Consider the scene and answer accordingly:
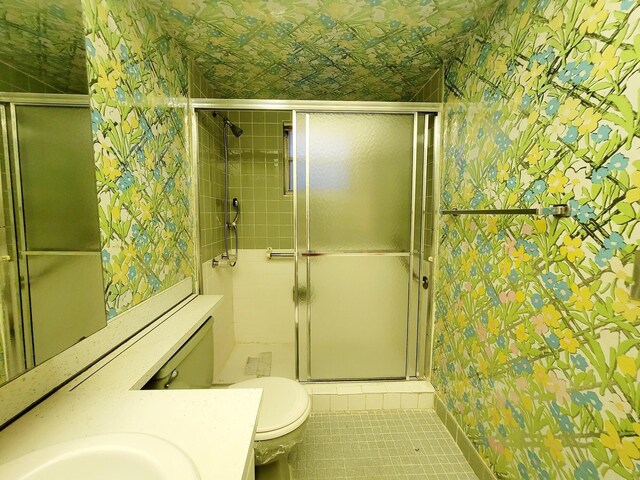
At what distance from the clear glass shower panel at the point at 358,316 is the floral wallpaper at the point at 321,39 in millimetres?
1217

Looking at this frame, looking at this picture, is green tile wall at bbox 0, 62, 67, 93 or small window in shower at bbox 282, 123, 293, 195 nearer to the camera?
green tile wall at bbox 0, 62, 67, 93

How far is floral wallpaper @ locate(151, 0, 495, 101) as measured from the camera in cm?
128

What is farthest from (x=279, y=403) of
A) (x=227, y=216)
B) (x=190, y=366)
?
(x=227, y=216)

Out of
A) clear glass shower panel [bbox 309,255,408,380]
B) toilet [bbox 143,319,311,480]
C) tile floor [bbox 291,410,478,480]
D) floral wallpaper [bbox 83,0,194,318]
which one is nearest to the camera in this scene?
floral wallpaper [bbox 83,0,194,318]

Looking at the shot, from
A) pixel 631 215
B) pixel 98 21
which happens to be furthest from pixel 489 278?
pixel 98 21

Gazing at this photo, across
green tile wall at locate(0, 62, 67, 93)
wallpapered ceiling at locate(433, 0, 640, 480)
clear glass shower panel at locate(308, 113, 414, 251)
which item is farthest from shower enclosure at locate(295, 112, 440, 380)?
green tile wall at locate(0, 62, 67, 93)

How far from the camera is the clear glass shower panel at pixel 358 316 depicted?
73.5 inches

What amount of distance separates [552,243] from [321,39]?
1.44 m

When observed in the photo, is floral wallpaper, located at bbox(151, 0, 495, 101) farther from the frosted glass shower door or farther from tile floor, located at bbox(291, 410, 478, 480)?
tile floor, located at bbox(291, 410, 478, 480)

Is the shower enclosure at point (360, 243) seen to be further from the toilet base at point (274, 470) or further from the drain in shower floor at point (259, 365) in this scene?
the toilet base at point (274, 470)

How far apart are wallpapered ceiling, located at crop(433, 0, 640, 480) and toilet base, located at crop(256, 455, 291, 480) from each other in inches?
37.2

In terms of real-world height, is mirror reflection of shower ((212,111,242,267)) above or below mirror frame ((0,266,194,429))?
above

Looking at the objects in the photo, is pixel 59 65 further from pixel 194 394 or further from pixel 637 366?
pixel 637 366

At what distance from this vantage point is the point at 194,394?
31.3 inches
